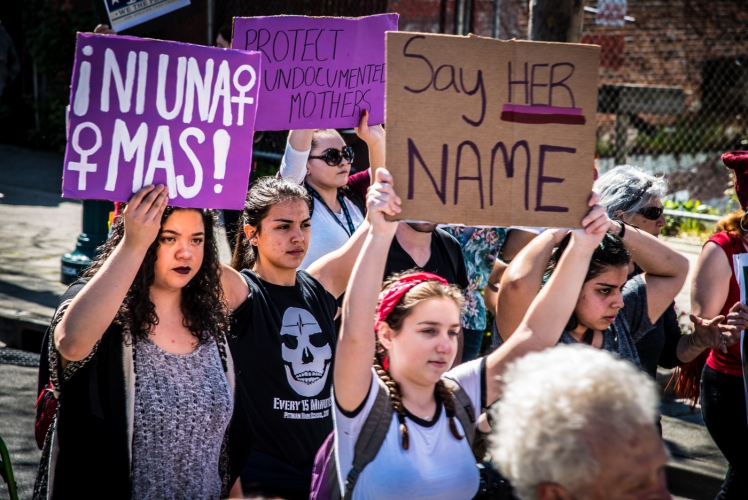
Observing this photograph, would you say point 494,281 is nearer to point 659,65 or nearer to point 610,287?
point 610,287

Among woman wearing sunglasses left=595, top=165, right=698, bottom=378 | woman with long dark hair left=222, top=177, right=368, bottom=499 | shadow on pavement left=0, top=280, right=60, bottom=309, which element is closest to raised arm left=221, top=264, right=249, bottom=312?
woman with long dark hair left=222, top=177, right=368, bottom=499

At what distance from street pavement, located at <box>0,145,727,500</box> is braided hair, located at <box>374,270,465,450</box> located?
105 inches

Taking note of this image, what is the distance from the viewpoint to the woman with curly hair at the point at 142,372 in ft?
8.00

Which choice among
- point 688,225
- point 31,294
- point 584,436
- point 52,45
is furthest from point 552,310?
point 52,45

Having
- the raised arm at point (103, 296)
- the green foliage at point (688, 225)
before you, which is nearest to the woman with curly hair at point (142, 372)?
the raised arm at point (103, 296)

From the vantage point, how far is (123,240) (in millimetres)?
2496

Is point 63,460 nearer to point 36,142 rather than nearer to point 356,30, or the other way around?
point 356,30

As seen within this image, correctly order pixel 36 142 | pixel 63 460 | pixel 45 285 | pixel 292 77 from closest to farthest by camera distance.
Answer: pixel 63 460
pixel 292 77
pixel 45 285
pixel 36 142

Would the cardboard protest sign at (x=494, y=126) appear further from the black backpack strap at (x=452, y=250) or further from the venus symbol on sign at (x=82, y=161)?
the black backpack strap at (x=452, y=250)

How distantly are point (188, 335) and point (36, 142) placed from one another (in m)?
14.0

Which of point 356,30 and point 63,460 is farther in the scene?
point 356,30

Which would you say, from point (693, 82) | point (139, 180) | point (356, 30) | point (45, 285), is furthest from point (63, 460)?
point (693, 82)

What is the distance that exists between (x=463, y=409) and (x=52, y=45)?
14.1m

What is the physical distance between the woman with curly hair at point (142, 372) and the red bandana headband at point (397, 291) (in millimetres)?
514
